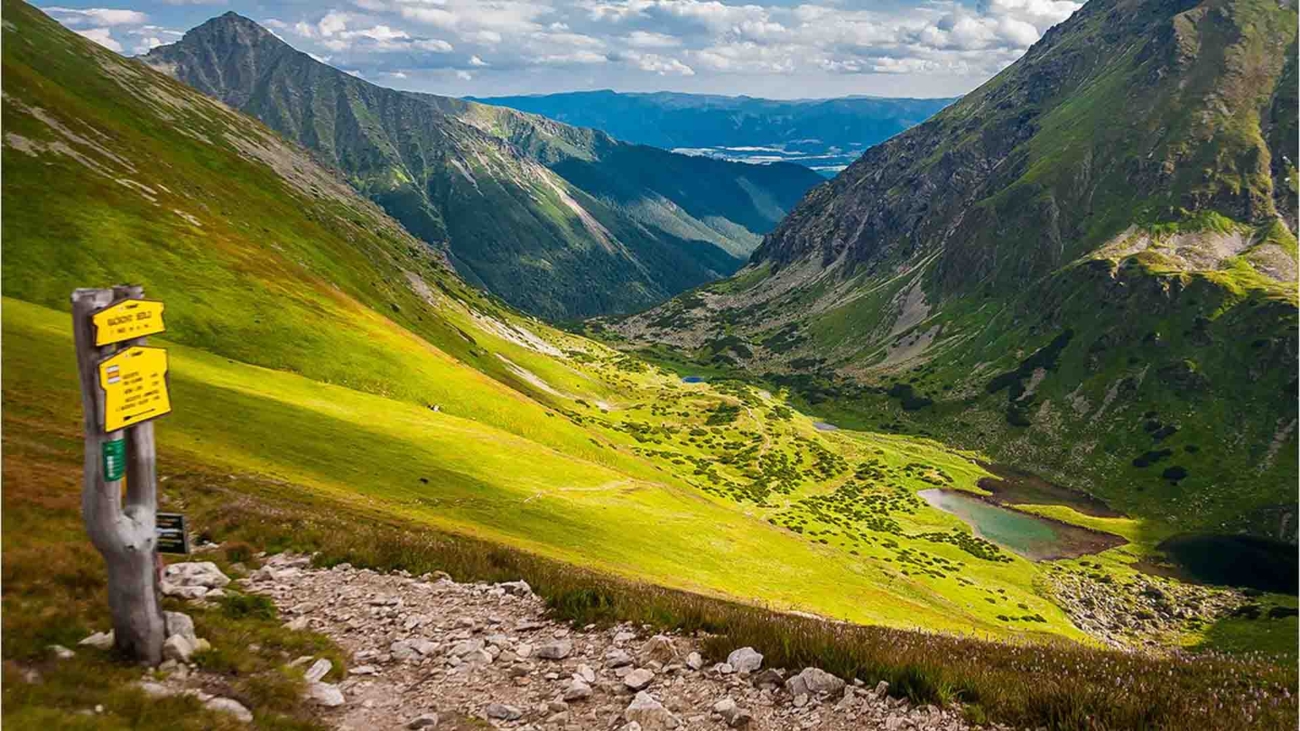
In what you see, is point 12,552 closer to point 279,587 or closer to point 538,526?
point 279,587

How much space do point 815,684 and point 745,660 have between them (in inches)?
60.1

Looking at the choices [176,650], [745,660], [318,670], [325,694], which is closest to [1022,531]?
[745,660]

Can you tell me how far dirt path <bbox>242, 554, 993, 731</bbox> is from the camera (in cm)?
1260

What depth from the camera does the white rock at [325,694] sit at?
42.1 ft

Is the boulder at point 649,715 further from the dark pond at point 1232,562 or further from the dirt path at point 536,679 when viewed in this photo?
the dark pond at point 1232,562

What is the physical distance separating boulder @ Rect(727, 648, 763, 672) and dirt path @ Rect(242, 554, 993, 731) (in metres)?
0.04

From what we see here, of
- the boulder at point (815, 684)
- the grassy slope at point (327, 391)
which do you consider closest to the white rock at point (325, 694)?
the boulder at point (815, 684)

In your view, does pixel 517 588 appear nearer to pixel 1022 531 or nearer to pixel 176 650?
pixel 176 650

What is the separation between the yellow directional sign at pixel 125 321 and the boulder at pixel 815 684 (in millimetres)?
12767

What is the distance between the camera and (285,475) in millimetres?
45625

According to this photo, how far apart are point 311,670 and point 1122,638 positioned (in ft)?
433

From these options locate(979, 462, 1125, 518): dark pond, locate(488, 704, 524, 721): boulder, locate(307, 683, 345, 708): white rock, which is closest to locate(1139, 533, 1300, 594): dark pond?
locate(979, 462, 1125, 518): dark pond

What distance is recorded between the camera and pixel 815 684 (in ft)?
43.3

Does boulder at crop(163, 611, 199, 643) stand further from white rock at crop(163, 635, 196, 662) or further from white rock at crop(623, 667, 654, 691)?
white rock at crop(623, 667, 654, 691)
